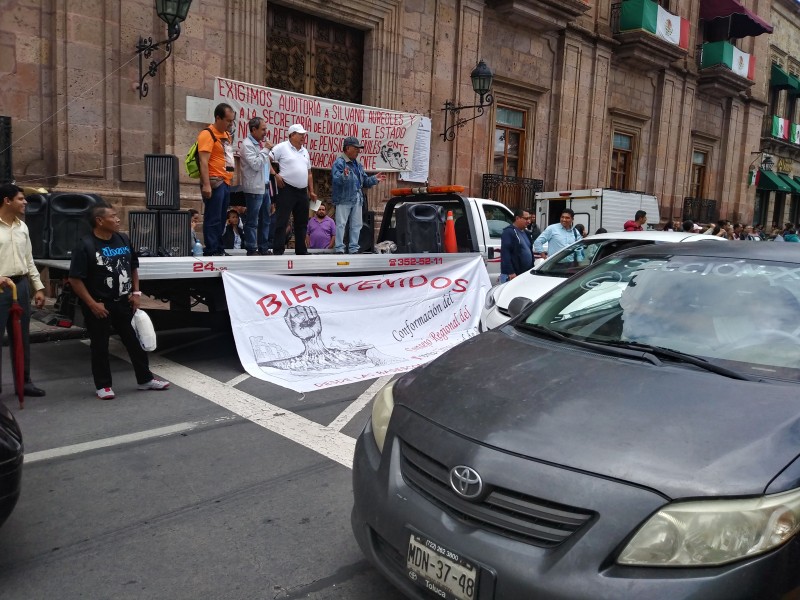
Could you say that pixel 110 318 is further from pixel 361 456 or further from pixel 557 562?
pixel 557 562

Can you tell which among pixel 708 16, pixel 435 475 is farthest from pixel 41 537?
pixel 708 16

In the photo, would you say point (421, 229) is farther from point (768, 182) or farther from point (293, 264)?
point (768, 182)

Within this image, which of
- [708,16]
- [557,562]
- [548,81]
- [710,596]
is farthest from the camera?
[708,16]

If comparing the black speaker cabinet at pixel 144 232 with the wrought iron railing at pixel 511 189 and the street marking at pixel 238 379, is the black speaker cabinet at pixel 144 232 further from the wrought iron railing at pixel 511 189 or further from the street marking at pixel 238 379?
the wrought iron railing at pixel 511 189

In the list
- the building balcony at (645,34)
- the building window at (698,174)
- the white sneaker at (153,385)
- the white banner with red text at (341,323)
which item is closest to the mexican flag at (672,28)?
the building balcony at (645,34)

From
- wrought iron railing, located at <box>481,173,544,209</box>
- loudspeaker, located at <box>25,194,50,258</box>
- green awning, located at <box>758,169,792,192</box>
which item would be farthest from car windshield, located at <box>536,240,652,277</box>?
green awning, located at <box>758,169,792,192</box>

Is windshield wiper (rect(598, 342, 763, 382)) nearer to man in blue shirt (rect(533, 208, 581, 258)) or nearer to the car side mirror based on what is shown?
the car side mirror

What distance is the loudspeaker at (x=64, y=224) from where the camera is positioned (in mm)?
6992

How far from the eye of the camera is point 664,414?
2.28 metres

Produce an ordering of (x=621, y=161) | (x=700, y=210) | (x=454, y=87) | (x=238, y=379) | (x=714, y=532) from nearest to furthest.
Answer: (x=714, y=532), (x=238, y=379), (x=454, y=87), (x=621, y=161), (x=700, y=210)

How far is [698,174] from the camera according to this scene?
27547mm

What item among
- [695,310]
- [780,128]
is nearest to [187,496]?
[695,310]

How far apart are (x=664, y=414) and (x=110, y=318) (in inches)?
192

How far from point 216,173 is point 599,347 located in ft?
19.3
